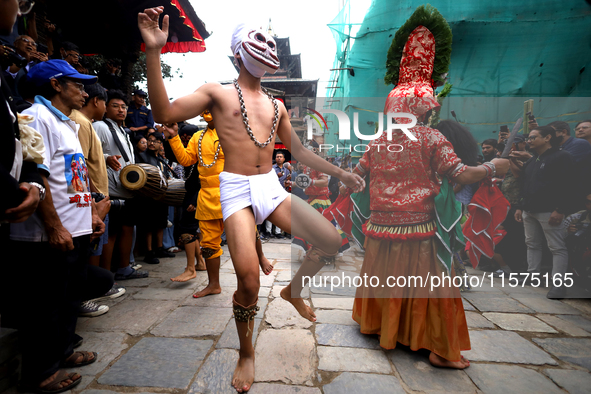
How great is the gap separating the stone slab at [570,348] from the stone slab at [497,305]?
0.62 meters

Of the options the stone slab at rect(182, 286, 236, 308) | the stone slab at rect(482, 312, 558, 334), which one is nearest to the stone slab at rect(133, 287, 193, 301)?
the stone slab at rect(182, 286, 236, 308)

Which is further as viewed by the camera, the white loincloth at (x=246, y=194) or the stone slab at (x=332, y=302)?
the stone slab at (x=332, y=302)

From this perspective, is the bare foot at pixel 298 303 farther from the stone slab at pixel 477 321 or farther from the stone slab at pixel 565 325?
the stone slab at pixel 565 325

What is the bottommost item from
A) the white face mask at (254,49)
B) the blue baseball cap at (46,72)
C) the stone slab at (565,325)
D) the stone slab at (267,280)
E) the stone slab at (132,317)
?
the stone slab at (565,325)

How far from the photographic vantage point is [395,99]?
2.22 metres

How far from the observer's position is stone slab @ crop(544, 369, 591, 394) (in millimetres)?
1871

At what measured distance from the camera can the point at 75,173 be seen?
1.99 m

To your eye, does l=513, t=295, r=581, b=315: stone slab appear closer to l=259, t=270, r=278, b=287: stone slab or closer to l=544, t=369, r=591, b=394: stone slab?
l=544, t=369, r=591, b=394: stone slab

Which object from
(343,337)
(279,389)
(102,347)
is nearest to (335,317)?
(343,337)

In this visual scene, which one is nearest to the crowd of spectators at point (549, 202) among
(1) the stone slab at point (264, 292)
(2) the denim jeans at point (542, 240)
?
(2) the denim jeans at point (542, 240)

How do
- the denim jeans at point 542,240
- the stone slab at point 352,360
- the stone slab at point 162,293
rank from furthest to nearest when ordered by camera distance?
the denim jeans at point 542,240 → the stone slab at point 162,293 → the stone slab at point 352,360

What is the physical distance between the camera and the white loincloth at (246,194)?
1.92 m

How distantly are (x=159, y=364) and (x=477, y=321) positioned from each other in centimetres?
284

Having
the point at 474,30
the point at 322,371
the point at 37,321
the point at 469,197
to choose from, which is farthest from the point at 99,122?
the point at 474,30
